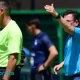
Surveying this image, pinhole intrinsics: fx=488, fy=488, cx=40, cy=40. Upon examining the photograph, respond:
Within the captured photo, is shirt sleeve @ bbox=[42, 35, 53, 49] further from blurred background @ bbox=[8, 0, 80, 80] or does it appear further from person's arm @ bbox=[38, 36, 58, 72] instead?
blurred background @ bbox=[8, 0, 80, 80]

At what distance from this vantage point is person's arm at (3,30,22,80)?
244 inches

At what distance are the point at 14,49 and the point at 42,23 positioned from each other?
4246mm

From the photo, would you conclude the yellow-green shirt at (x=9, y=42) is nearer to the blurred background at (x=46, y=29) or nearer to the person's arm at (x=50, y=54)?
the person's arm at (x=50, y=54)

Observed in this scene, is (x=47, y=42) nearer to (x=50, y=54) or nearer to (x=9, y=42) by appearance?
(x=50, y=54)

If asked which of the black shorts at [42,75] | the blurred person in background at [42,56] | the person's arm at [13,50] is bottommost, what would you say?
the black shorts at [42,75]

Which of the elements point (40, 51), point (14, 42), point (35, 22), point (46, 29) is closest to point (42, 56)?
point (40, 51)

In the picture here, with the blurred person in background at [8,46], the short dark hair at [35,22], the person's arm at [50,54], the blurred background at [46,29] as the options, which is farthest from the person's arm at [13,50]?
the blurred background at [46,29]

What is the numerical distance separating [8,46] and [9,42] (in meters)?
0.05

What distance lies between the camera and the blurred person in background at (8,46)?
620 cm

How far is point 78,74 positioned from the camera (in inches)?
250

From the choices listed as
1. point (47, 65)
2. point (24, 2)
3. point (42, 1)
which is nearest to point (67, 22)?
point (47, 65)

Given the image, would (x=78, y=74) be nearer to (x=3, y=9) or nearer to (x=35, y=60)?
(x=3, y=9)

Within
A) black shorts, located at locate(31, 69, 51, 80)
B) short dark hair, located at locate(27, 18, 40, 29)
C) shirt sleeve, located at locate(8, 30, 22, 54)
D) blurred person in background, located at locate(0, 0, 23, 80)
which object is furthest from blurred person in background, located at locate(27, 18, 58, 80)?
shirt sleeve, located at locate(8, 30, 22, 54)

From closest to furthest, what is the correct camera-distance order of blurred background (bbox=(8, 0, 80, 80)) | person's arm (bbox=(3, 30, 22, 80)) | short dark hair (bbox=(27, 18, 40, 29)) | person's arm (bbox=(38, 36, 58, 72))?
1. person's arm (bbox=(3, 30, 22, 80))
2. person's arm (bbox=(38, 36, 58, 72))
3. short dark hair (bbox=(27, 18, 40, 29))
4. blurred background (bbox=(8, 0, 80, 80))
